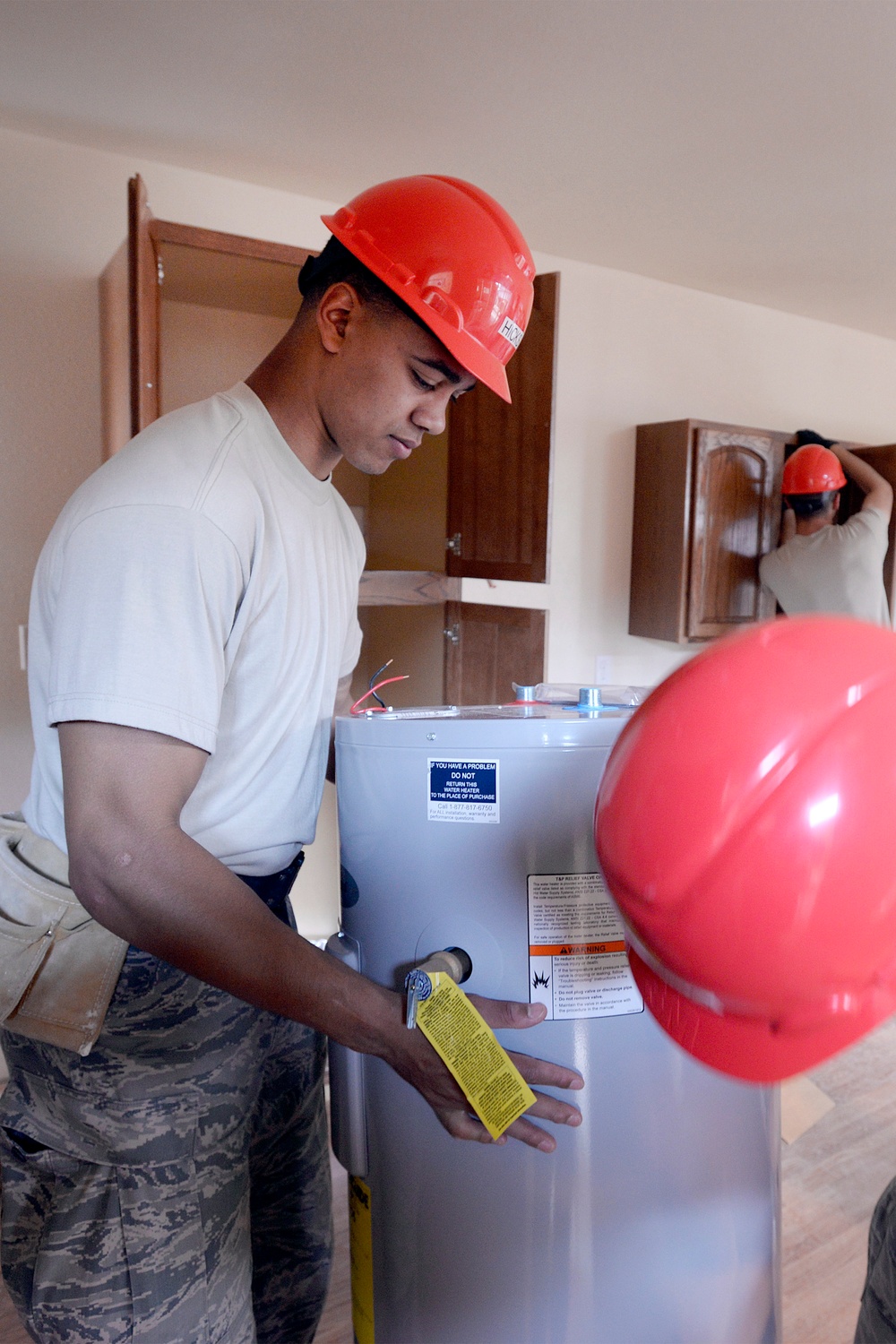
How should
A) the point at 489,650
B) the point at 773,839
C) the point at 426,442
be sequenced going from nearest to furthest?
the point at 773,839 < the point at 489,650 < the point at 426,442

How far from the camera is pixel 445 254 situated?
39.3 inches

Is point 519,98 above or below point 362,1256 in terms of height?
above

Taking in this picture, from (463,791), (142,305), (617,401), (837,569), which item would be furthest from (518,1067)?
(617,401)

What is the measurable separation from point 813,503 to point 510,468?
1.52 metres

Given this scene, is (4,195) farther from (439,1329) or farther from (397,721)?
(439,1329)

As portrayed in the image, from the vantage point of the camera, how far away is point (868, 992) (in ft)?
→ 1.40

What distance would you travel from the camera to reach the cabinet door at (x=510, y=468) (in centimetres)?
236

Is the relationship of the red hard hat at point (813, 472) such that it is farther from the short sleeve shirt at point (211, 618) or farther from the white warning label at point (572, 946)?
the white warning label at point (572, 946)

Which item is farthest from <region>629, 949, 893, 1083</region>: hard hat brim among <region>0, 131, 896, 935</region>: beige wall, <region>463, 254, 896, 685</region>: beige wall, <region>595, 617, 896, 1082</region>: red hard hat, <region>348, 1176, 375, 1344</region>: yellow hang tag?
<region>463, 254, 896, 685</region>: beige wall

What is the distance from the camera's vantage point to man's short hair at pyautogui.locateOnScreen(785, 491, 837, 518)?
3410mm

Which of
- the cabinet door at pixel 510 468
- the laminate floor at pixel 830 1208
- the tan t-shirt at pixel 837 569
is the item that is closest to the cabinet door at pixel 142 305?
the cabinet door at pixel 510 468

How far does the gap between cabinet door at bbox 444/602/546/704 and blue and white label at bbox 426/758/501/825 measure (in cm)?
157

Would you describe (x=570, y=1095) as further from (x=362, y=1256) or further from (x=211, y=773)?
(x=211, y=773)

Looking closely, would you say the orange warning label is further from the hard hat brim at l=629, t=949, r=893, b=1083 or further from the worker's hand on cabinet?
the hard hat brim at l=629, t=949, r=893, b=1083
